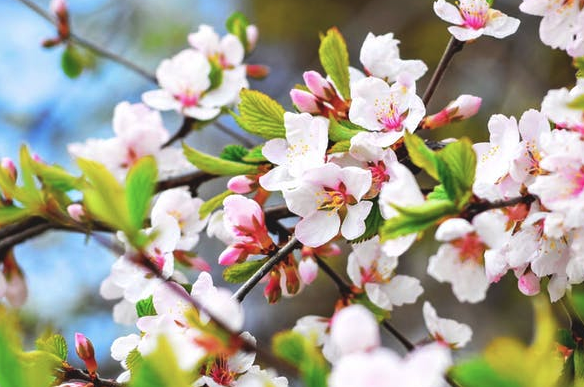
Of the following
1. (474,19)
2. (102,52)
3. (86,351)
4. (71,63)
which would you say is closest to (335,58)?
(474,19)

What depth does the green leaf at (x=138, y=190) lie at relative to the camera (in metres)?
0.42

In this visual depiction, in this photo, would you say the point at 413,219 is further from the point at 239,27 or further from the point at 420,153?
the point at 239,27

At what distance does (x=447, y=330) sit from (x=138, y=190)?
0.51 metres

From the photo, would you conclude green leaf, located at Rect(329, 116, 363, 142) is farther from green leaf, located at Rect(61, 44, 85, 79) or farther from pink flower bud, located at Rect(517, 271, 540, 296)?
green leaf, located at Rect(61, 44, 85, 79)

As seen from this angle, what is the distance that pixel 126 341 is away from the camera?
24.6 inches

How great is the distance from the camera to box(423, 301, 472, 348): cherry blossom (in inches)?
32.4

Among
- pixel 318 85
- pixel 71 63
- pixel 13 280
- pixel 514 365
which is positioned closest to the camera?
pixel 514 365

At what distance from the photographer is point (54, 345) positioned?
63 centimetres

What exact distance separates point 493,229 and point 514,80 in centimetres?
195

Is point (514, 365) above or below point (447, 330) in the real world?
above

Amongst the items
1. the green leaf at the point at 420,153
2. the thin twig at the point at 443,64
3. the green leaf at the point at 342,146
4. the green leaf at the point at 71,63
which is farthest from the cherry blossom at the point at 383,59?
the green leaf at the point at 71,63

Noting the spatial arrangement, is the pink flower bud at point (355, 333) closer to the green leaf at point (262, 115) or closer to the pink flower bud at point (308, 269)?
the green leaf at point (262, 115)

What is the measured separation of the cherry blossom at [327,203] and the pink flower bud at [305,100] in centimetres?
11

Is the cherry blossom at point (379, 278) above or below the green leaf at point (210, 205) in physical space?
below
